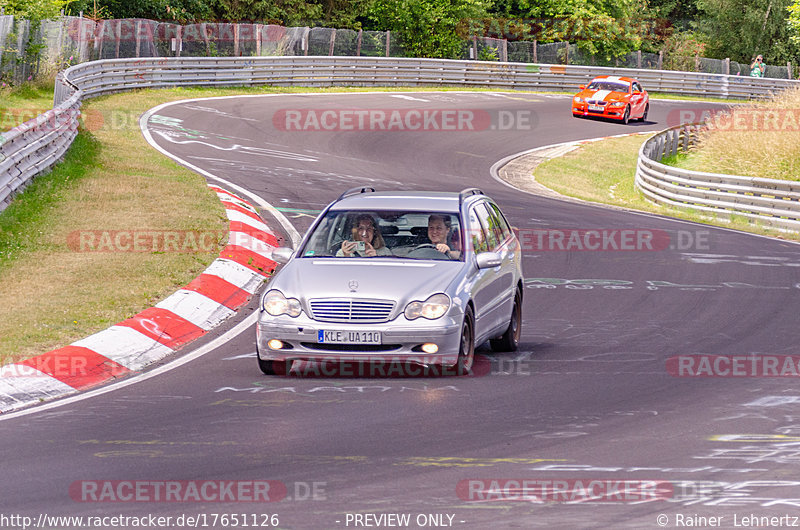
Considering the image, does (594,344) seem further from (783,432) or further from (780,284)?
(780,284)

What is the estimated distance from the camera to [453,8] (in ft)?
189

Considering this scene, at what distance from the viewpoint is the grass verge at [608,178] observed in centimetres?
2519

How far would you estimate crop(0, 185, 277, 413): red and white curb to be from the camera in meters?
9.45

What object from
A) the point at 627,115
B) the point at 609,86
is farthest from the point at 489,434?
the point at 609,86

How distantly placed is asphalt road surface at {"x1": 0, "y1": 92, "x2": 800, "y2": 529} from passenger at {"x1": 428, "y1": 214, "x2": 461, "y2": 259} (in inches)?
43.1

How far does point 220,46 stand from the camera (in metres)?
45.8

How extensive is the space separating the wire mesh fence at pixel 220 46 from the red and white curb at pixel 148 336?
18.2 metres

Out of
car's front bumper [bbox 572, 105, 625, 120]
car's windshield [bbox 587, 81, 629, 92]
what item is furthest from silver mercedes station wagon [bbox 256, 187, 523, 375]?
car's windshield [bbox 587, 81, 629, 92]

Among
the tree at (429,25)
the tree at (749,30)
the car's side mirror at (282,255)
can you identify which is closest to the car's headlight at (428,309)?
the car's side mirror at (282,255)

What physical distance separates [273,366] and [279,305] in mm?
541

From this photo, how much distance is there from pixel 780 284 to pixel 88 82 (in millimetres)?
23625

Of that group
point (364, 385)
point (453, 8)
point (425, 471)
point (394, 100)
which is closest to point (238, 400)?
point (364, 385)

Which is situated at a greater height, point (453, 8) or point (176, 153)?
point (453, 8)

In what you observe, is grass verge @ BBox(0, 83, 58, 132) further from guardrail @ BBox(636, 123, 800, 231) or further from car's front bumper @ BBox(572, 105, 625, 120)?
car's front bumper @ BBox(572, 105, 625, 120)
